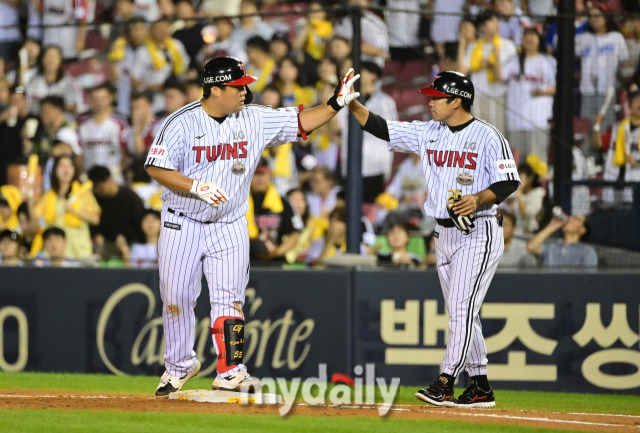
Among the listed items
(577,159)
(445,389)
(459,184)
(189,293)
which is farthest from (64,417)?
(577,159)

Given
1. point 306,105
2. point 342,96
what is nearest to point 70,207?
point 306,105

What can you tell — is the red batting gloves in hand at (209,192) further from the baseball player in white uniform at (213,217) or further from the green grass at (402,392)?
the green grass at (402,392)

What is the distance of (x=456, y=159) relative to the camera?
6.99 m

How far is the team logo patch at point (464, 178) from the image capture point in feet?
22.9

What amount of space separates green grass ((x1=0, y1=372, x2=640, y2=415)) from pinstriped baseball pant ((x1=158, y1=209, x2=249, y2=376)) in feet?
3.77

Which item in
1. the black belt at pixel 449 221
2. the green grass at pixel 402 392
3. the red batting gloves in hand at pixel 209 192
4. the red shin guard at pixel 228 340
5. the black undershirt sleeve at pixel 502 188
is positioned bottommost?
the green grass at pixel 402 392

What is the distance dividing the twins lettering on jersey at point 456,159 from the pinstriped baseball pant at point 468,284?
40 centimetres

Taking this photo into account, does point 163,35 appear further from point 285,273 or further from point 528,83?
point 528,83

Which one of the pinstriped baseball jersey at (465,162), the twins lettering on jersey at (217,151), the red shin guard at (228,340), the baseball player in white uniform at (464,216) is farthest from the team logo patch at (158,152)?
the pinstriped baseball jersey at (465,162)

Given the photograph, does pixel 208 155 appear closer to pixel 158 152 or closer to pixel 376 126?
pixel 158 152

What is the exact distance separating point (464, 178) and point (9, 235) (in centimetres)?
502

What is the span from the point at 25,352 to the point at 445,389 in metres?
4.63

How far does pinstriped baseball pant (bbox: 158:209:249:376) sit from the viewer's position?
6738 mm

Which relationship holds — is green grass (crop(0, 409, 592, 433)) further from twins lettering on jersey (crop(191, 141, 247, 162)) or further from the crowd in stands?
the crowd in stands
